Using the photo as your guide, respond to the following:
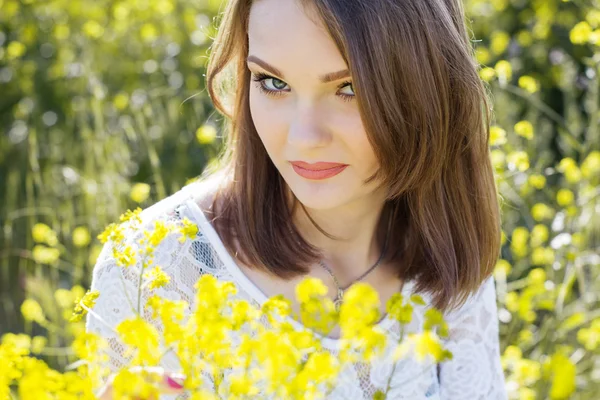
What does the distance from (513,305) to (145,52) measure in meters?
1.92

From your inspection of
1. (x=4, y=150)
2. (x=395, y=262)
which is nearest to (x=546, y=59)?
(x=395, y=262)

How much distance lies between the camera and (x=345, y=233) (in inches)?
69.6

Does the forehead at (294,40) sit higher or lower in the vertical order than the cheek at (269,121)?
higher

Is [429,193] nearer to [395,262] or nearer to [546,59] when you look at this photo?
[395,262]

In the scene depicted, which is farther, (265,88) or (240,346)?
(265,88)

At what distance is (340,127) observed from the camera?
140 centimetres

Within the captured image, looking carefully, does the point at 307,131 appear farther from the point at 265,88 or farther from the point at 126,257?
the point at 126,257

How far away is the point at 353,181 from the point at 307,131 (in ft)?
0.47

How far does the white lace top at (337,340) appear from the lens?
1.53 metres

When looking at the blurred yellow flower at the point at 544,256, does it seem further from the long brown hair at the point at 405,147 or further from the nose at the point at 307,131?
the nose at the point at 307,131

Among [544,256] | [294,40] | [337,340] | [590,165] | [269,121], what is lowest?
[544,256]

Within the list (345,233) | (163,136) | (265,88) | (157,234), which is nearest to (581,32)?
(345,233)

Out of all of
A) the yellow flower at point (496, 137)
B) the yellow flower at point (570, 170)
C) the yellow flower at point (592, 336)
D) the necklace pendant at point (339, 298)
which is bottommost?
the yellow flower at point (592, 336)

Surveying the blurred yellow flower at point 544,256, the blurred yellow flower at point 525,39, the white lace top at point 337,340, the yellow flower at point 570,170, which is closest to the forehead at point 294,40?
the white lace top at point 337,340
